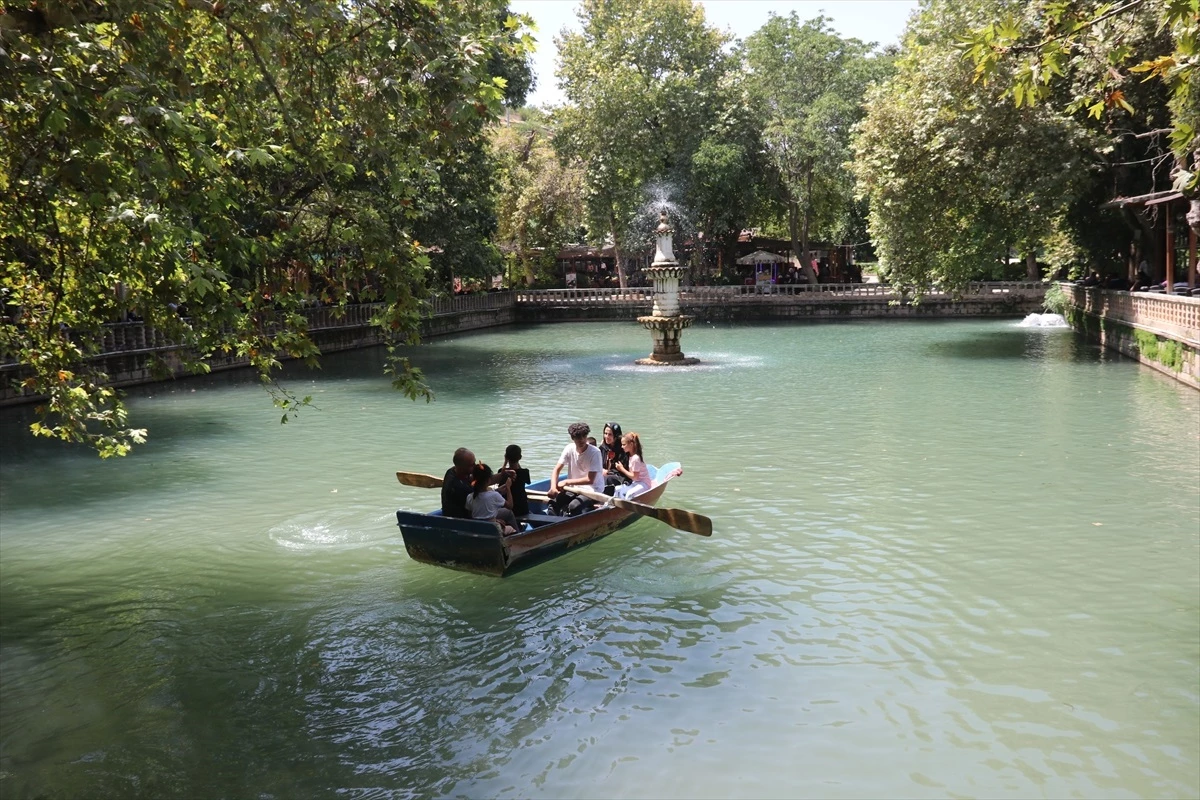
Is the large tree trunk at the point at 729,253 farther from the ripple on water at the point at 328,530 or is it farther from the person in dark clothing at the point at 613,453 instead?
the ripple on water at the point at 328,530

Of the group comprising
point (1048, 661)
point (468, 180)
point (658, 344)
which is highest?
point (468, 180)

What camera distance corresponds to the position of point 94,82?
611cm

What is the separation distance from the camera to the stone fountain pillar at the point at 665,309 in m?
29.6

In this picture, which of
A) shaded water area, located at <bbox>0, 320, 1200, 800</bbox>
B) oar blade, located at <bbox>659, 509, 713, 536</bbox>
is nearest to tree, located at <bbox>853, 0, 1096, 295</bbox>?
shaded water area, located at <bbox>0, 320, 1200, 800</bbox>

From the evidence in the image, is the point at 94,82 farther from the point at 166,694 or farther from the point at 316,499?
the point at 316,499

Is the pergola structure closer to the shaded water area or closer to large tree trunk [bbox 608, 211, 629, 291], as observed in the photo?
the shaded water area

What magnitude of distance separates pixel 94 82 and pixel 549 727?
5028 mm

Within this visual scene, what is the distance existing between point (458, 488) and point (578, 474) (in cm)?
189

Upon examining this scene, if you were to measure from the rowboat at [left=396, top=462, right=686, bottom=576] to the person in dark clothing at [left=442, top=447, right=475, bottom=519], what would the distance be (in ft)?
0.54

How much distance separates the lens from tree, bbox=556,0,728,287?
168 ft

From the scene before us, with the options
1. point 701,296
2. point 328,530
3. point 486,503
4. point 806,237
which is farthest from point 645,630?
point 806,237

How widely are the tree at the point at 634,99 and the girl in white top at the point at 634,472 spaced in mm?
41593

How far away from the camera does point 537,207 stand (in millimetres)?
57156

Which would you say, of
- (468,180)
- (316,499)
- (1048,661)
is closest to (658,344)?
(468,180)
